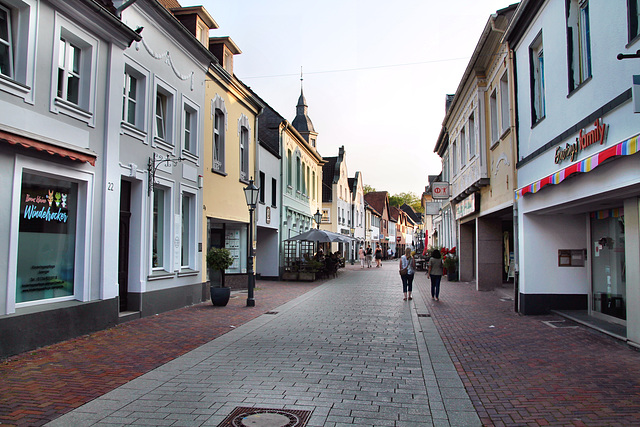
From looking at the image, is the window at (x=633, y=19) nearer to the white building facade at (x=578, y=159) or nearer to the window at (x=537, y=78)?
the white building facade at (x=578, y=159)

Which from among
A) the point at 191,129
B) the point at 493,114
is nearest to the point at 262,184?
the point at 191,129

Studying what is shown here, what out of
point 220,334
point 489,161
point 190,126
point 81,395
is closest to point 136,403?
point 81,395

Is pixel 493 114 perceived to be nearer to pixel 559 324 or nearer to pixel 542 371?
pixel 559 324

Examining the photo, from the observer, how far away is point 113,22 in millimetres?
9391

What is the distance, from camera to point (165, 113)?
501 inches

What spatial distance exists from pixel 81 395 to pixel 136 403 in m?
0.73

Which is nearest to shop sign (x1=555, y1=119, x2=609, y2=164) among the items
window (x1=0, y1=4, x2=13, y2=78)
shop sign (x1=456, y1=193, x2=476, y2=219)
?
shop sign (x1=456, y1=193, x2=476, y2=219)

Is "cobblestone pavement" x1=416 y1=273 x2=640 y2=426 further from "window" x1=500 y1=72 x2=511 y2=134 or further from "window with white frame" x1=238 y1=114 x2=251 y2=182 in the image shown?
"window with white frame" x1=238 y1=114 x2=251 y2=182

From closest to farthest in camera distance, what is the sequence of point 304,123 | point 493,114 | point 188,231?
point 188,231
point 493,114
point 304,123

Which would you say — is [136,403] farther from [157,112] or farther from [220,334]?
[157,112]

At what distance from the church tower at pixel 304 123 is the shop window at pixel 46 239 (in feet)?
89.5

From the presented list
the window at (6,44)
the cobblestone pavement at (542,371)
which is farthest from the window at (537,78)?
the window at (6,44)

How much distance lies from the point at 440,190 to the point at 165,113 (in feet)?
48.6

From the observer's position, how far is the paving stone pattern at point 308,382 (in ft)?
15.6
